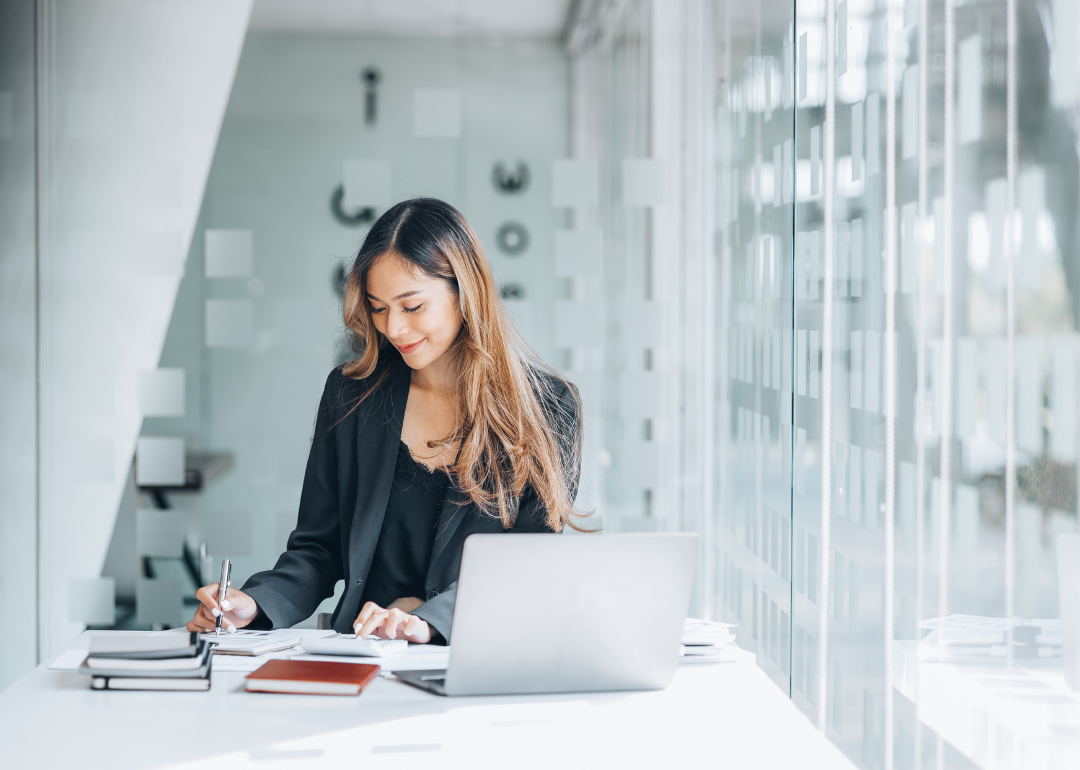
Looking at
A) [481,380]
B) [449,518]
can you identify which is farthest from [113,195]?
[449,518]

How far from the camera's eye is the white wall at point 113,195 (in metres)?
2.71

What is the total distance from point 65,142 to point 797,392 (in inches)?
90.6

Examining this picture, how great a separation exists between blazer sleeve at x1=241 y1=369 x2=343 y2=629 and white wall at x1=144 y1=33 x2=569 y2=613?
787 mm

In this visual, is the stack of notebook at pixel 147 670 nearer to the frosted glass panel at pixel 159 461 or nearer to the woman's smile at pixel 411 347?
the woman's smile at pixel 411 347

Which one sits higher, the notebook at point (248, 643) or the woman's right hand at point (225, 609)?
the woman's right hand at point (225, 609)

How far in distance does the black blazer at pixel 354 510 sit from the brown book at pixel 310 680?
46cm

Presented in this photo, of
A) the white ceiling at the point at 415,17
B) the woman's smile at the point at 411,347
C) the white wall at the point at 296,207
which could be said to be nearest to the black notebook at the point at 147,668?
the woman's smile at the point at 411,347

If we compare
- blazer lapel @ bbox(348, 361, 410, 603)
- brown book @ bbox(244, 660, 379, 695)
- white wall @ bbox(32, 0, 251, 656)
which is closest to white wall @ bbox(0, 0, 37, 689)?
white wall @ bbox(32, 0, 251, 656)

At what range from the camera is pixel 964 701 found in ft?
4.28

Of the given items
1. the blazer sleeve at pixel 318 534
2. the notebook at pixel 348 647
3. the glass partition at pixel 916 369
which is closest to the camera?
the glass partition at pixel 916 369

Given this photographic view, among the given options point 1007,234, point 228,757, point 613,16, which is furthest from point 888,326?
point 613,16

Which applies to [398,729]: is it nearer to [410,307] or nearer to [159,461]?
[410,307]

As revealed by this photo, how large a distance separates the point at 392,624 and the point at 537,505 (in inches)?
21.4

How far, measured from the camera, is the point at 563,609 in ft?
3.80
